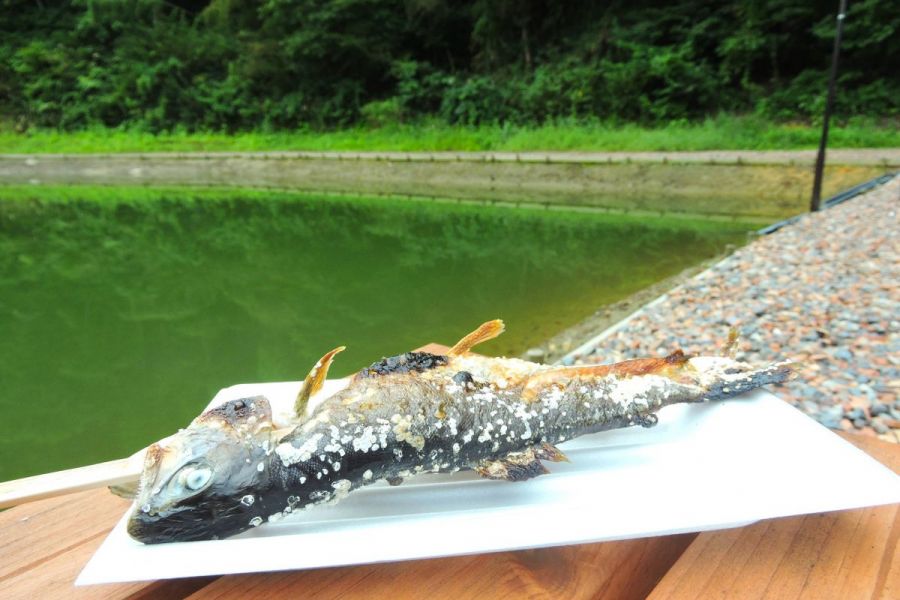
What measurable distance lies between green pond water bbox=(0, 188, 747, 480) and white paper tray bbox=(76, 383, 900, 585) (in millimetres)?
3285

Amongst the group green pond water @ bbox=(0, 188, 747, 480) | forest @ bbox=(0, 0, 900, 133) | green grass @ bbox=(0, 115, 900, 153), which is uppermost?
forest @ bbox=(0, 0, 900, 133)

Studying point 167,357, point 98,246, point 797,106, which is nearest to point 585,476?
point 167,357

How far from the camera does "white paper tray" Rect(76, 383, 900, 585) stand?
675mm

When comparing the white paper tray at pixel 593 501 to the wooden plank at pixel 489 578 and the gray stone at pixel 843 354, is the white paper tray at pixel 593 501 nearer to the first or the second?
the wooden plank at pixel 489 578

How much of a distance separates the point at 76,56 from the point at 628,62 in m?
22.6

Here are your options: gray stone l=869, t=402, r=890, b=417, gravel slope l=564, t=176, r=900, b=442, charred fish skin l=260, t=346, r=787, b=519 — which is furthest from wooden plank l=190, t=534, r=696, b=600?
gray stone l=869, t=402, r=890, b=417

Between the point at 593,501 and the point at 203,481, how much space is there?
20.5 inches

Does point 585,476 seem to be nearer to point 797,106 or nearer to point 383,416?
point 383,416

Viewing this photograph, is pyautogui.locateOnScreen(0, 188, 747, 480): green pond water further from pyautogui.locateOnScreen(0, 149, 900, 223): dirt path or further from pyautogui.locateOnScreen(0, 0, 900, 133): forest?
pyautogui.locateOnScreen(0, 0, 900, 133): forest

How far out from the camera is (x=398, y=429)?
32.8 inches

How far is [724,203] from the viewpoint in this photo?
10.8m

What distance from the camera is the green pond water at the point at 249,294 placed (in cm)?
421

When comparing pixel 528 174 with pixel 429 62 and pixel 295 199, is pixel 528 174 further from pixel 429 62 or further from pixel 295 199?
pixel 429 62

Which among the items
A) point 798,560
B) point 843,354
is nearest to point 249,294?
point 843,354
